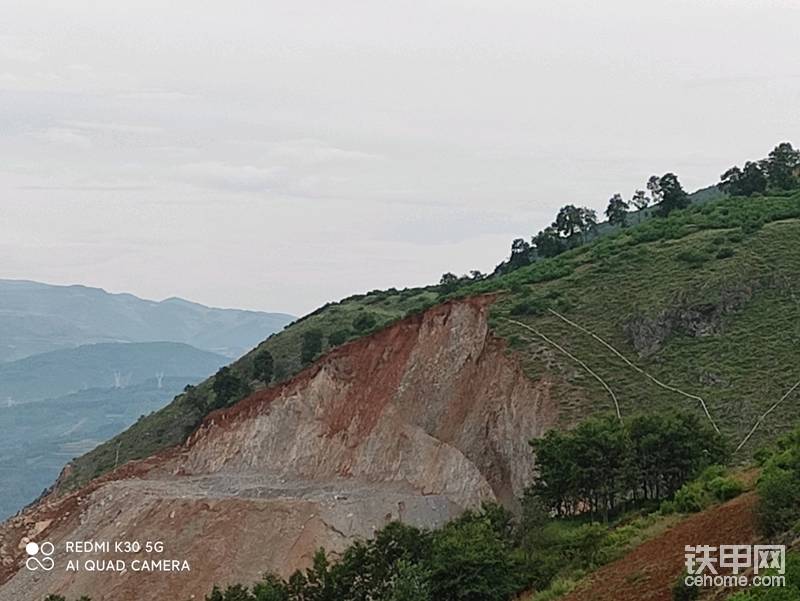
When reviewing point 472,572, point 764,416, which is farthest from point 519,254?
point 472,572

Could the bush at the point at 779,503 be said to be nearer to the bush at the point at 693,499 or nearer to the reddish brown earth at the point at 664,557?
the reddish brown earth at the point at 664,557

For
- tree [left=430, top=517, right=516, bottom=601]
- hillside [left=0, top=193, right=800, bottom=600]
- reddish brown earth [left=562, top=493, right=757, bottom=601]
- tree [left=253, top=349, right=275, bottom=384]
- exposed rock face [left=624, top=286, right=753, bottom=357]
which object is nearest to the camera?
reddish brown earth [left=562, top=493, right=757, bottom=601]

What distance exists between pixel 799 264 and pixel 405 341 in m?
15.5

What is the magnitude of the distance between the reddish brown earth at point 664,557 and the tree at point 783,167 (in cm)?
4245

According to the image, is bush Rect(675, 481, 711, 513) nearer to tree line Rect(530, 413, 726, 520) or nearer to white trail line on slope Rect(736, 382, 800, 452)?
→ tree line Rect(530, 413, 726, 520)

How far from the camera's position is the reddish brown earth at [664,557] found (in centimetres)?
1595

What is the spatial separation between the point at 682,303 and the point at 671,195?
22757mm

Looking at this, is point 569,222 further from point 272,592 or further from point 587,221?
point 272,592

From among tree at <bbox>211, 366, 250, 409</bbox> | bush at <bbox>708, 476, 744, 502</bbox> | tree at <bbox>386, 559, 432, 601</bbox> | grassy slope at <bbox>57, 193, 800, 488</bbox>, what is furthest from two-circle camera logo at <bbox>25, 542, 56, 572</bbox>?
bush at <bbox>708, 476, 744, 502</bbox>

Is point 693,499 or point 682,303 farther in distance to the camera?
point 682,303

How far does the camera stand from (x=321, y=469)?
133 ft

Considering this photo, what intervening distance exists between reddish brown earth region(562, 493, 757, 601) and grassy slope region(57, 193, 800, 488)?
13.3 m

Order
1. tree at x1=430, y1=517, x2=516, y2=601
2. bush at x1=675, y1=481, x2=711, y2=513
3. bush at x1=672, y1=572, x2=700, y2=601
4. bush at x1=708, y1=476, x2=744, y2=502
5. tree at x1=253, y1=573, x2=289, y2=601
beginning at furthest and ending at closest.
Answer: tree at x1=253, y1=573, x2=289, y2=601 → bush at x1=675, y1=481, x2=711, y2=513 → tree at x1=430, y1=517, x2=516, y2=601 → bush at x1=708, y1=476, x2=744, y2=502 → bush at x1=672, y1=572, x2=700, y2=601

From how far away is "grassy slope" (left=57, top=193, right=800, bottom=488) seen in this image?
110 ft
